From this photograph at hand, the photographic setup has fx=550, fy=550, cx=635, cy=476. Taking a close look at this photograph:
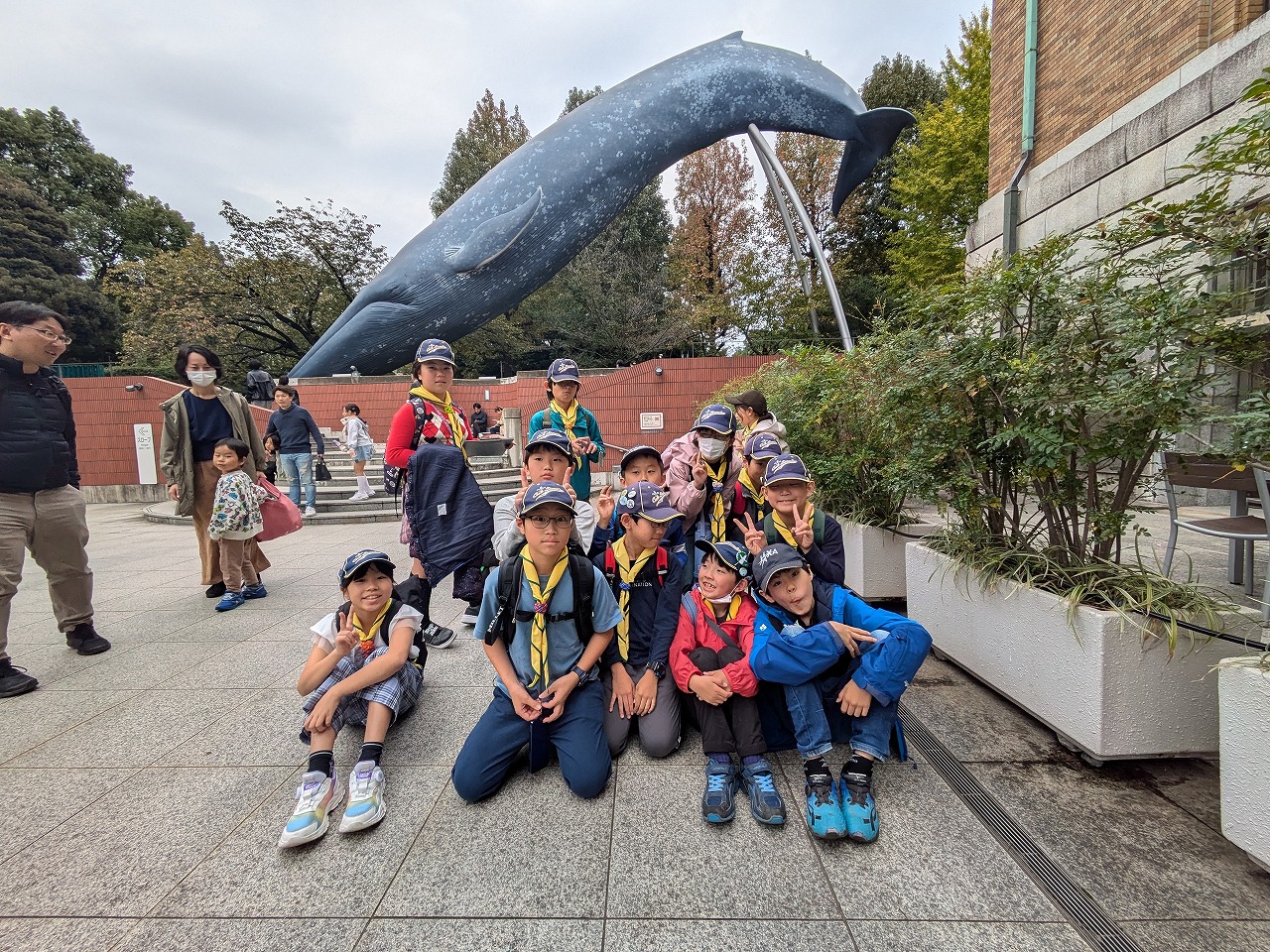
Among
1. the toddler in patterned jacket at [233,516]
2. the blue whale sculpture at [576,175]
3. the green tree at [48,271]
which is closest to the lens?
the toddler in patterned jacket at [233,516]

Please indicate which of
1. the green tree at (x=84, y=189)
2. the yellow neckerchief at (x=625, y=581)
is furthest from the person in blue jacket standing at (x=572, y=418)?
the green tree at (x=84, y=189)

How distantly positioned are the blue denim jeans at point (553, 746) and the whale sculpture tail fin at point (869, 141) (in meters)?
13.5

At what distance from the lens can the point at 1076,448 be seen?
2350 mm

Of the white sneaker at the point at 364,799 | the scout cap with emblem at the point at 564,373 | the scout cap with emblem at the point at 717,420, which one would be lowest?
the white sneaker at the point at 364,799

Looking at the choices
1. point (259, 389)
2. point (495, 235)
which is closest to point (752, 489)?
point (495, 235)

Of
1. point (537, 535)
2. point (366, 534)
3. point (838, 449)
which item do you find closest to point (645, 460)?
point (537, 535)

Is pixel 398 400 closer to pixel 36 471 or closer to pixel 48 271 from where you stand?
pixel 36 471

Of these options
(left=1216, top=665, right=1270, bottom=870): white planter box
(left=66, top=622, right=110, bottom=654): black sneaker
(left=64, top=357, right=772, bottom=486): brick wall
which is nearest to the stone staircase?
(left=64, top=357, right=772, bottom=486): brick wall

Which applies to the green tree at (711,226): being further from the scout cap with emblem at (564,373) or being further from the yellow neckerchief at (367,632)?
the yellow neckerchief at (367,632)

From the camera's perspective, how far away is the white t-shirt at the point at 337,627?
2.36 metres

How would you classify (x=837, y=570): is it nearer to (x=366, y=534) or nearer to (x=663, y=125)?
(x=366, y=534)

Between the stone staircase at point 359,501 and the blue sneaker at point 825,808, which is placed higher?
the stone staircase at point 359,501

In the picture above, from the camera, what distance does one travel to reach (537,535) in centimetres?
233

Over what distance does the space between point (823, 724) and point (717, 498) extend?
1.41 metres
